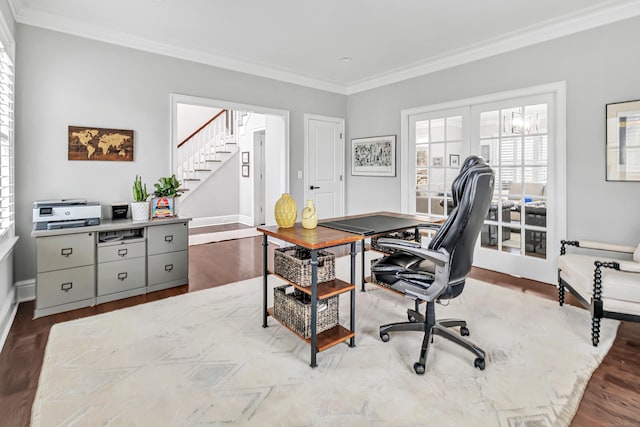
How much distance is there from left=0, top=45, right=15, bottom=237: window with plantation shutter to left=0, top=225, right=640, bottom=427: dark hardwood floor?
0.82 metres

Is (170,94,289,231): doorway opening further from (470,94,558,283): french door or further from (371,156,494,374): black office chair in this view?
(371,156,494,374): black office chair

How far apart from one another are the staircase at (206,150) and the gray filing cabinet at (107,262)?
4.14 m

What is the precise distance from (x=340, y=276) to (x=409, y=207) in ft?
5.45

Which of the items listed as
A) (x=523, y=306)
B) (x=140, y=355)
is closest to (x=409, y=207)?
(x=523, y=306)

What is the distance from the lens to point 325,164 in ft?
18.2

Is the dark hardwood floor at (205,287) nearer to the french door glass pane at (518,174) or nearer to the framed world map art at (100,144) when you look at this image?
the french door glass pane at (518,174)

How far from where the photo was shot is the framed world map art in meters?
3.35

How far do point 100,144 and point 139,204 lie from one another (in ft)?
2.49

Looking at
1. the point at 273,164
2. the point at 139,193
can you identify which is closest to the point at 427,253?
the point at 139,193

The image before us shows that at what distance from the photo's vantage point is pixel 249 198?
7.71 metres

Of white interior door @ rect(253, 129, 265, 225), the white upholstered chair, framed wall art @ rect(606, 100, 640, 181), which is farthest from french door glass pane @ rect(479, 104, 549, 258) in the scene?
white interior door @ rect(253, 129, 265, 225)

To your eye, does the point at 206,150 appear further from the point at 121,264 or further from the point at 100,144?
the point at 121,264

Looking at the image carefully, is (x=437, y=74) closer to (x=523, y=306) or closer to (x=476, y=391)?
(x=523, y=306)

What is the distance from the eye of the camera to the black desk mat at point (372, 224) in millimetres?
2348
